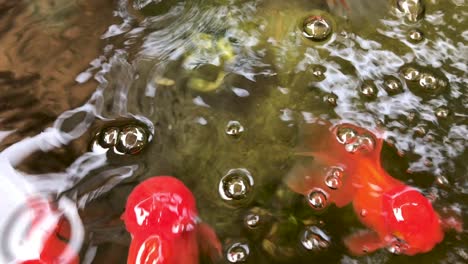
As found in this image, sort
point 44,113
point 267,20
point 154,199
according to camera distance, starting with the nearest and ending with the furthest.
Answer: point 154,199 → point 44,113 → point 267,20

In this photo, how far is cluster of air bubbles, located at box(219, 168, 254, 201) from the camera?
86 cm

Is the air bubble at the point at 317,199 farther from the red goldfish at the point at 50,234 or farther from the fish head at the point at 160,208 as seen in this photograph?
the red goldfish at the point at 50,234

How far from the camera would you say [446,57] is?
0.98 metres

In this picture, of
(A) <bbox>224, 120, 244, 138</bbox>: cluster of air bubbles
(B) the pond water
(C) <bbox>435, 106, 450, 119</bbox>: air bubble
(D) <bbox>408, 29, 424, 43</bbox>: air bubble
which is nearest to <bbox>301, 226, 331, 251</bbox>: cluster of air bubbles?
(B) the pond water

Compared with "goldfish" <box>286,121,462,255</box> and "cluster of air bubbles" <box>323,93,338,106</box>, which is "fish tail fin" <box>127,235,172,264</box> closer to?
"goldfish" <box>286,121,462,255</box>

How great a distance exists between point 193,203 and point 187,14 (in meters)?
0.44

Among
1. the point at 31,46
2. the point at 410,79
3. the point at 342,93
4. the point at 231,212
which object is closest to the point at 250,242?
the point at 231,212

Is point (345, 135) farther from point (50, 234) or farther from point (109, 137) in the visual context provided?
point (50, 234)

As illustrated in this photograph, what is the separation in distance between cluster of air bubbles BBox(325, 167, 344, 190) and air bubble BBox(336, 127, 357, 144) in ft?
0.19

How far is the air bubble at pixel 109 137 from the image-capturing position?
0.89 meters

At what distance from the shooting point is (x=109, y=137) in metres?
0.90

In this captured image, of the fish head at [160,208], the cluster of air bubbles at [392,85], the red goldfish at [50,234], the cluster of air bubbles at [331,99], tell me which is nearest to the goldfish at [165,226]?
the fish head at [160,208]

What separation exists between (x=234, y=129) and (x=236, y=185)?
120mm

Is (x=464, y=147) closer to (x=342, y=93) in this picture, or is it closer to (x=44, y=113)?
(x=342, y=93)
